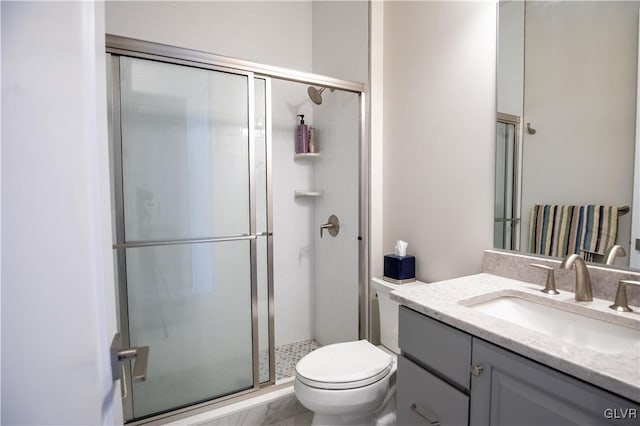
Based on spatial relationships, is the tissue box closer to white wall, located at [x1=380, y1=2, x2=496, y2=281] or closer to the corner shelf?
white wall, located at [x1=380, y1=2, x2=496, y2=281]

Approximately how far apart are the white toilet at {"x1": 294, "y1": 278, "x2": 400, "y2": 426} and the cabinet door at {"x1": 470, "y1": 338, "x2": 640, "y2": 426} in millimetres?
546

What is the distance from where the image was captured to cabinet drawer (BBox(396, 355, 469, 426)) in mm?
925

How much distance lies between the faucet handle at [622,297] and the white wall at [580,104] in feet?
0.56

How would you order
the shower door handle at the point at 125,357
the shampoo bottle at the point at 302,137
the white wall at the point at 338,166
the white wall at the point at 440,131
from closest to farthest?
the shower door handle at the point at 125,357 → the white wall at the point at 440,131 → the white wall at the point at 338,166 → the shampoo bottle at the point at 302,137

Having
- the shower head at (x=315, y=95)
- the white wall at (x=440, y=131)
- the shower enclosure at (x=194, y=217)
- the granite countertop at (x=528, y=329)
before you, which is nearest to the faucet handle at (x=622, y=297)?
the granite countertop at (x=528, y=329)

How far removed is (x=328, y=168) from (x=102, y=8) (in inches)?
74.6

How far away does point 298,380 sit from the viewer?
4.65 ft

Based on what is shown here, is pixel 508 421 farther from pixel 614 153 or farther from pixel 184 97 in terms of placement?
pixel 184 97

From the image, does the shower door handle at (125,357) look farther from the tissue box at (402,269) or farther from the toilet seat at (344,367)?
the tissue box at (402,269)

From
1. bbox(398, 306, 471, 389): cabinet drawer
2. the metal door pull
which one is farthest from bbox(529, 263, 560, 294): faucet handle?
the metal door pull

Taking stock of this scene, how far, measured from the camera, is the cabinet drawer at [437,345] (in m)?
0.91

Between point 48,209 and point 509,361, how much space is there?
97cm

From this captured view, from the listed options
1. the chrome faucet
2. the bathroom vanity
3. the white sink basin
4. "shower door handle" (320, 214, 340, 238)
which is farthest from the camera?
"shower door handle" (320, 214, 340, 238)

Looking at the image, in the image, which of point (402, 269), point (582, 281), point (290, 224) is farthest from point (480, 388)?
point (290, 224)
